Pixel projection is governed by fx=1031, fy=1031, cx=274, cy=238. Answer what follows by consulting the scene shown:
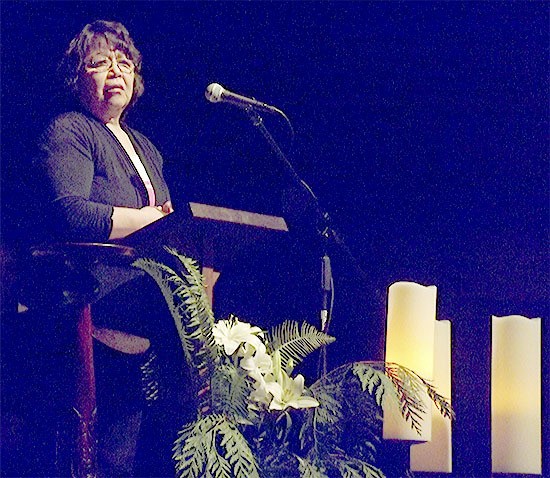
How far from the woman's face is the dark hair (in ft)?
0.04

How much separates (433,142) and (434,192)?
0.56 ft

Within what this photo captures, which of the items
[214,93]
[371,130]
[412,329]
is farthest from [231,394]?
[371,130]

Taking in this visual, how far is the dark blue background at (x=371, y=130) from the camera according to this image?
321 centimetres

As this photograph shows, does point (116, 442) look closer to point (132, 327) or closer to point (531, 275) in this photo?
point (132, 327)

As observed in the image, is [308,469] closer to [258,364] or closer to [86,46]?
[258,364]

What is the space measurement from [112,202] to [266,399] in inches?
29.1

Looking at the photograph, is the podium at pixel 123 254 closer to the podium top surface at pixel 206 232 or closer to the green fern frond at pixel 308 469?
the podium top surface at pixel 206 232

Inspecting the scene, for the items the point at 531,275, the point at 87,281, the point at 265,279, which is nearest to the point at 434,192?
the point at 531,275

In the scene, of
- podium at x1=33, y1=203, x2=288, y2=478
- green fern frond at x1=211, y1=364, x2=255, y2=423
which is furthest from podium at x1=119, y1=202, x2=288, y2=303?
green fern frond at x1=211, y1=364, x2=255, y2=423

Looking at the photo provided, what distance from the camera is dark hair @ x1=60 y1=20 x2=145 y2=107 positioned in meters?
2.80

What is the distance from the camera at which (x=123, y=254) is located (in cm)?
221

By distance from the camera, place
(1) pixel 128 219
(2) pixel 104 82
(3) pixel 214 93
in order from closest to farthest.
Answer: (3) pixel 214 93 → (1) pixel 128 219 → (2) pixel 104 82

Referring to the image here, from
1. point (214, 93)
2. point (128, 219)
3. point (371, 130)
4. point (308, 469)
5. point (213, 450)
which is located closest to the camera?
point (213, 450)

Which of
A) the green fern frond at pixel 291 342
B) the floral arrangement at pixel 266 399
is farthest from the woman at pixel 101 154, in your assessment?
the green fern frond at pixel 291 342
